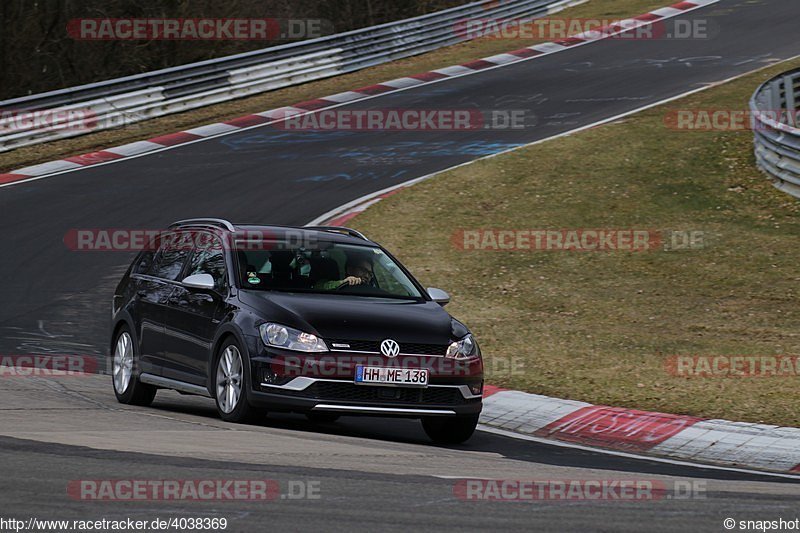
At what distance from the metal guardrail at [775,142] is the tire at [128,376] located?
39.2ft

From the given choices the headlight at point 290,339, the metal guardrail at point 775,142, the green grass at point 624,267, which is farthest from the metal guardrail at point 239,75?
the headlight at point 290,339

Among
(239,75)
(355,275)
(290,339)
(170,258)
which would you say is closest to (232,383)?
(290,339)

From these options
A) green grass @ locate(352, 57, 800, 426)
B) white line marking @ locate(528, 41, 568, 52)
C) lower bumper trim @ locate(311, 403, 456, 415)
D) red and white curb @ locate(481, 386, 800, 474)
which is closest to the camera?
lower bumper trim @ locate(311, 403, 456, 415)

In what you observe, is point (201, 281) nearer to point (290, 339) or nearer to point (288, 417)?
point (290, 339)

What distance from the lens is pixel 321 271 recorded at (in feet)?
33.8

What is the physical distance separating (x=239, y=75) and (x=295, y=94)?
4.37ft

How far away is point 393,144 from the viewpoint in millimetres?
24781

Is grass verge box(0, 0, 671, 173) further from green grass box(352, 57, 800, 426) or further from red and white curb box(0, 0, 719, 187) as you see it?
green grass box(352, 57, 800, 426)

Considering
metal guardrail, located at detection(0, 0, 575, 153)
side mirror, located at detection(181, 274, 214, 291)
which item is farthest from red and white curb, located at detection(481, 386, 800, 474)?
→ metal guardrail, located at detection(0, 0, 575, 153)

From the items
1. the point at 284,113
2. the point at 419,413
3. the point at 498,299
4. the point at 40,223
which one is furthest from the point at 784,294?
the point at 284,113

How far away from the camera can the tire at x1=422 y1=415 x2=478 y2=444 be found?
9812mm

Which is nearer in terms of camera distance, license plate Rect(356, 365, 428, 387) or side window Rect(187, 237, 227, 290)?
license plate Rect(356, 365, 428, 387)

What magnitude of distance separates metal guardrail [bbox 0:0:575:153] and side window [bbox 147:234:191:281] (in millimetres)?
13376

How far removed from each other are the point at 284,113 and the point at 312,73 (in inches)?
139
